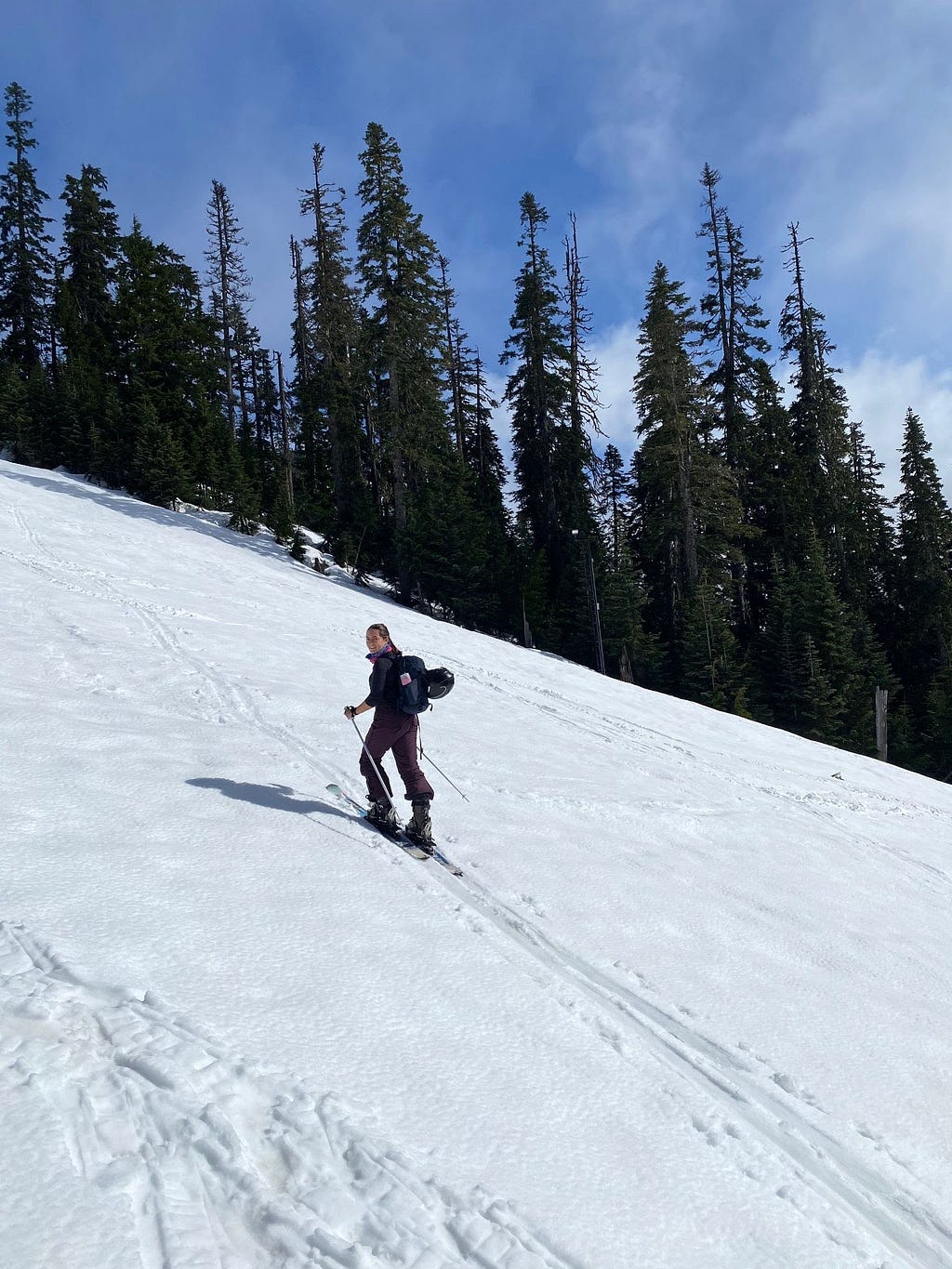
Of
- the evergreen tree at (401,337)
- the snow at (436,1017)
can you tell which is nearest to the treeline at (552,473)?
the evergreen tree at (401,337)

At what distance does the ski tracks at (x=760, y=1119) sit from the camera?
3076 millimetres

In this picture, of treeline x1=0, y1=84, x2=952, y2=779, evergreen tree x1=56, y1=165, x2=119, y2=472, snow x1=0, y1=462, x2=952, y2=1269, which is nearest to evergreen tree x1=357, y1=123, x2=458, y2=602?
treeline x1=0, y1=84, x2=952, y2=779

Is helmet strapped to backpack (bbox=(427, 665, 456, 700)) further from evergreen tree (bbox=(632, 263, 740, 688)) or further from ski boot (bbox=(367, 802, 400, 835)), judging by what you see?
evergreen tree (bbox=(632, 263, 740, 688))

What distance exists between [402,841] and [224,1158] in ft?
12.2

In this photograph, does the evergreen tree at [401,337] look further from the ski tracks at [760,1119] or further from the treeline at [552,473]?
the ski tracks at [760,1119]

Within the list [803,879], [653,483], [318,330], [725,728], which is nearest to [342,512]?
[318,330]

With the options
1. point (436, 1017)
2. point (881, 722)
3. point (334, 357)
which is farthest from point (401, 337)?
point (436, 1017)

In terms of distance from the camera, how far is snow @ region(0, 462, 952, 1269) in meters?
2.56

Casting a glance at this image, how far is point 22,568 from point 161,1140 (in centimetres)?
1490

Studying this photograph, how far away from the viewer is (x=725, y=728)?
16.0 m

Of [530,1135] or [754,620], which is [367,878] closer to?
[530,1135]

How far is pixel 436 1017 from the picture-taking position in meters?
3.77

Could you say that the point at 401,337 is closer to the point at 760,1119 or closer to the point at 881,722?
the point at 881,722

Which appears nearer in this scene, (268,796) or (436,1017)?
(436,1017)
